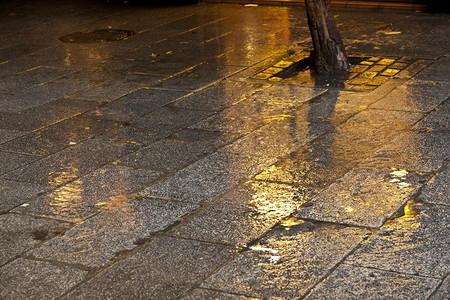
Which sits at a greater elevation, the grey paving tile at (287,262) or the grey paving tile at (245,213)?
the grey paving tile at (245,213)

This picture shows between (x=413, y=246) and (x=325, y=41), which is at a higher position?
(x=325, y=41)

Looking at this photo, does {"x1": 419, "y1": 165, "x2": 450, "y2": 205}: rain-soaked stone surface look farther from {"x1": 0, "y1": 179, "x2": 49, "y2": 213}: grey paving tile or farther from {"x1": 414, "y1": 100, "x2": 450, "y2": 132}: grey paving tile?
{"x1": 0, "y1": 179, "x2": 49, "y2": 213}: grey paving tile

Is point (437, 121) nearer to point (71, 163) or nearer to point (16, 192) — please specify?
point (71, 163)

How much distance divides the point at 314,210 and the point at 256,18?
336 inches

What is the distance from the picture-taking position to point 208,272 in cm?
464

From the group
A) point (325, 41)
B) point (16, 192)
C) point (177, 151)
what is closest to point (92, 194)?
point (16, 192)

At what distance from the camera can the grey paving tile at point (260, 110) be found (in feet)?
25.0

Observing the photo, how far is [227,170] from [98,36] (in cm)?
689

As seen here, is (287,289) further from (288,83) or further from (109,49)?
(109,49)

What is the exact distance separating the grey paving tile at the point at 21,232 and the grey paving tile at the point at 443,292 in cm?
278

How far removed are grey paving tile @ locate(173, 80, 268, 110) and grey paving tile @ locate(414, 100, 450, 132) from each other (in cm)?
228

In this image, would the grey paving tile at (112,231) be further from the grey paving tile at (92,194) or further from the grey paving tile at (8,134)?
the grey paving tile at (8,134)

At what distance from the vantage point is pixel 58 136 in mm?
7559

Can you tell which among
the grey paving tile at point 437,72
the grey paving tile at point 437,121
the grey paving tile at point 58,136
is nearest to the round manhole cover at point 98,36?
the grey paving tile at point 58,136
